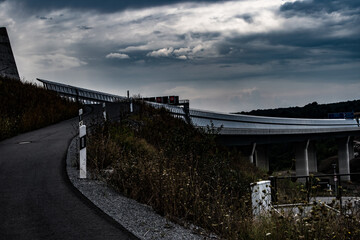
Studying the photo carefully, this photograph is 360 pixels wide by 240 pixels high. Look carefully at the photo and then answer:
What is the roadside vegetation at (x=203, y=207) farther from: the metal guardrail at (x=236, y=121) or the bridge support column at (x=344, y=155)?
the bridge support column at (x=344, y=155)

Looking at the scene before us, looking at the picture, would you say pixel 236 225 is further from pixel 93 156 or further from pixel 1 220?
pixel 93 156

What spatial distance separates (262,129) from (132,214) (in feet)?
174

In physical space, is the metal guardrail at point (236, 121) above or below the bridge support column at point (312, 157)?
above

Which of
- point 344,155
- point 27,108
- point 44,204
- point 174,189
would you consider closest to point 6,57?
point 27,108

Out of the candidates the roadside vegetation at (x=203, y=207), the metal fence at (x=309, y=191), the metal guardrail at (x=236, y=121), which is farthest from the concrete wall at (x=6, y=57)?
the metal fence at (x=309, y=191)

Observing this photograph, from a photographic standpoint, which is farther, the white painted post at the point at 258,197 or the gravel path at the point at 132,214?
→ the white painted post at the point at 258,197

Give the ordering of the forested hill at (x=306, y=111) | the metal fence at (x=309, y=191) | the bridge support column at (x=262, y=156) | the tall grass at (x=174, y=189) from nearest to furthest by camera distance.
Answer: the metal fence at (x=309, y=191) → the tall grass at (x=174, y=189) → the bridge support column at (x=262, y=156) → the forested hill at (x=306, y=111)

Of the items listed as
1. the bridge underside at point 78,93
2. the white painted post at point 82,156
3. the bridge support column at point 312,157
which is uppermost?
the bridge underside at point 78,93

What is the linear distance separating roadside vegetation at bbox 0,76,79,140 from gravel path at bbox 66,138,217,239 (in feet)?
31.2

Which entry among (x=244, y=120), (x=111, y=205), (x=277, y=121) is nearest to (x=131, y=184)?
(x=111, y=205)

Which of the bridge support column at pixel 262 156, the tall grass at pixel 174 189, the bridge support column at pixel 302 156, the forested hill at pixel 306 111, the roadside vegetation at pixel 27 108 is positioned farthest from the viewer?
the forested hill at pixel 306 111

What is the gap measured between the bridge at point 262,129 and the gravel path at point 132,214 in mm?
21264

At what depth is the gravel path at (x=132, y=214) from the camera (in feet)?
20.1

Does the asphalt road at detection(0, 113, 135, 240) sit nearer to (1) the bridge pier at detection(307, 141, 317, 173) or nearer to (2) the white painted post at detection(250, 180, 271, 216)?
(2) the white painted post at detection(250, 180, 271, 216)
